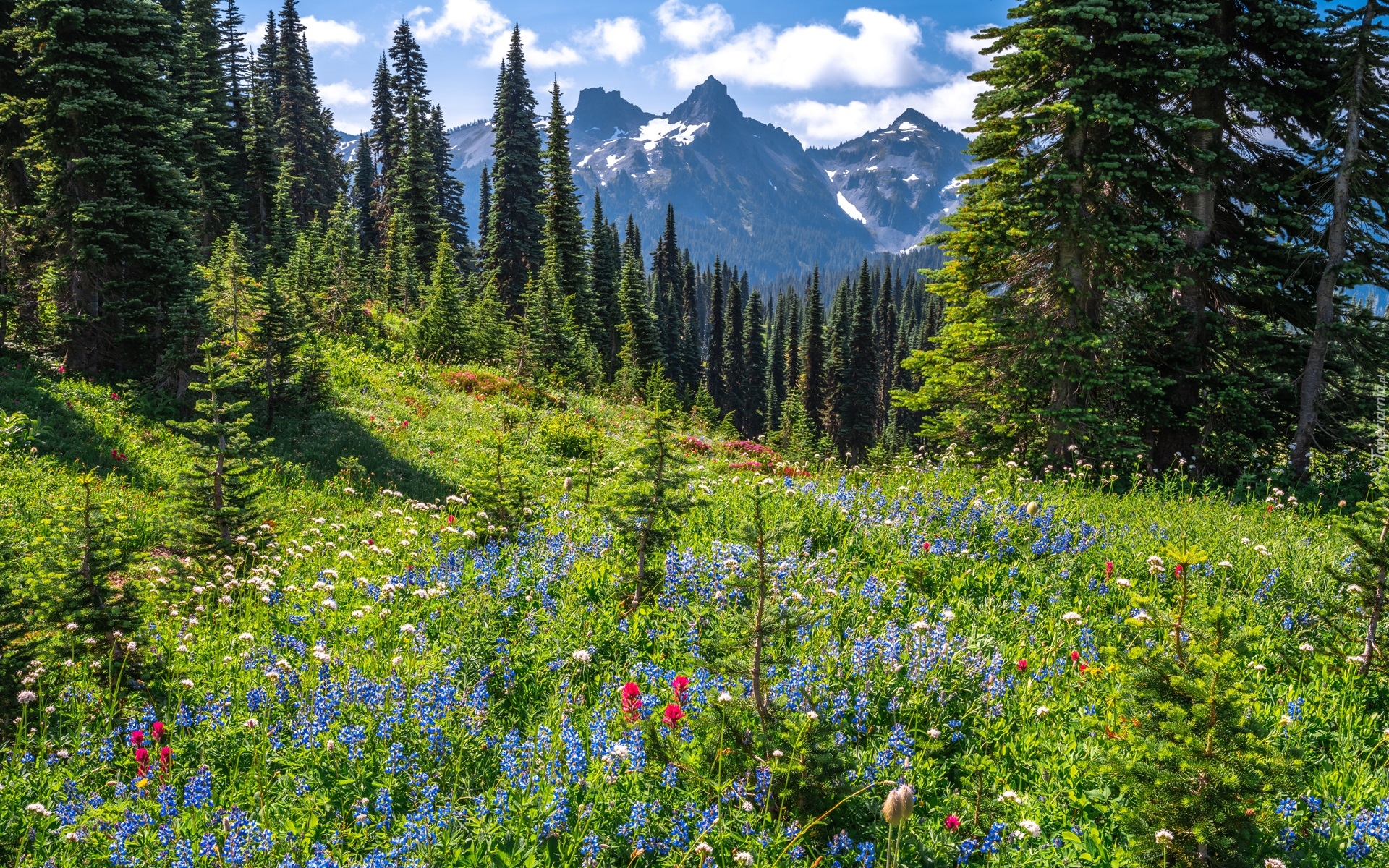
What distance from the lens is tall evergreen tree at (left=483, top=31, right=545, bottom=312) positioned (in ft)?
148

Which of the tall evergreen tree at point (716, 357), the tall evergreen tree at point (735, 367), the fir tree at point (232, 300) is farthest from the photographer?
the tall evergreen tree at point (716, 357)

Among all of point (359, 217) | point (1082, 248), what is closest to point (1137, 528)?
point (1082, 248)

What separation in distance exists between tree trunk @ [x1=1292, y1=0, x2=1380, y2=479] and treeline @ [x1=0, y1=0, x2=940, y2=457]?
13948 millimetres

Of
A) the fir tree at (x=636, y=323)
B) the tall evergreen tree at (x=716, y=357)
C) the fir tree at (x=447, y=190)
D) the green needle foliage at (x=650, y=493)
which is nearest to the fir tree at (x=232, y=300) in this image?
the green needle foliage at (x=650, y=493)

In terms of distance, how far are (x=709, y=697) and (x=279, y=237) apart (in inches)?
1600

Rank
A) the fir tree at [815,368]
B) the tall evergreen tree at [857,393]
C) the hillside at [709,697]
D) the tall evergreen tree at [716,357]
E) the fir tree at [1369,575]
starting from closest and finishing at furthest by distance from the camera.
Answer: the hillside at [709,697] → the fir tree at [1369,575] → the tall evergreen tree at [857,393] → the fir tree at [815,368] → the tall evergreen tree at [716,357]

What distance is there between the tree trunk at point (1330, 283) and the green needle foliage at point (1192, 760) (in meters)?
12.1

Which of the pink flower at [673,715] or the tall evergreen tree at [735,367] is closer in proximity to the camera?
the pink flower at [673,715]

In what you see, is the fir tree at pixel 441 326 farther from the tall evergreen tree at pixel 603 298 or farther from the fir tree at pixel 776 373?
the fir tree at pixel 776 373

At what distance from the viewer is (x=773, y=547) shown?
222 inches

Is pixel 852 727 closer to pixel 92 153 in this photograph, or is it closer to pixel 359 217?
pixel 92 153

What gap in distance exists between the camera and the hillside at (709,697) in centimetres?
299

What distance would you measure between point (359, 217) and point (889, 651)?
217 ft

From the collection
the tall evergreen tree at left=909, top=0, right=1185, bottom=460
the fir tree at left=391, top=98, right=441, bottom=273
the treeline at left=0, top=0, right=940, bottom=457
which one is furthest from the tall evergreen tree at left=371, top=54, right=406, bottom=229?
the tall evergreen tree at left=909, top=0, right=1185, bottom=460
